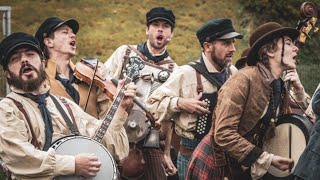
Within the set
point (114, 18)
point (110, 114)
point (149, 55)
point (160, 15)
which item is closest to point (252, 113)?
point (110, 114)

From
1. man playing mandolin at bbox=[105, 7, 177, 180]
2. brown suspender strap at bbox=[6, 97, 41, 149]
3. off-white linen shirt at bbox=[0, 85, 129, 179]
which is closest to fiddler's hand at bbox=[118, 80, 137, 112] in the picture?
off-white linen shirt at bbox=[0, 85, 129, 179]

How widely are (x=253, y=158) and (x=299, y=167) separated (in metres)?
0.36

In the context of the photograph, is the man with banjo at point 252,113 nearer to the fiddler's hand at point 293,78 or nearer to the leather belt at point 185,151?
the fiddler's hand at point 293,78

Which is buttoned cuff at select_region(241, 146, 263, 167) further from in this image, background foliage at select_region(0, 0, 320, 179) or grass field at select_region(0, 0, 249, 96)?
grass field at select_region(0, 0, 249, 96)

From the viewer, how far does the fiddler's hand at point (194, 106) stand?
7219 mm

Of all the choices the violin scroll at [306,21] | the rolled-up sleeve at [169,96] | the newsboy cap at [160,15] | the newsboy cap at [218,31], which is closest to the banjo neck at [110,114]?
the rolled-up sleeve at [169,96]

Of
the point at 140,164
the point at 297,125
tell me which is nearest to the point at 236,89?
the point at 297,125

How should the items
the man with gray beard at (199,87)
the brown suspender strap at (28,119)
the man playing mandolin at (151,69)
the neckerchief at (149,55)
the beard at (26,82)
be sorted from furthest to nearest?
the neckerchief at (149,55), the man playing mandolin at (151,69), the man with gray beard at (199,87), the beard at (26,82), the brown suspender strap at (28,119)

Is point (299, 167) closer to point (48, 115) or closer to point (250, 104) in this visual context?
point (250, 104)

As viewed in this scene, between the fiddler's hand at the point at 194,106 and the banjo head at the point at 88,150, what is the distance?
118 centimetres

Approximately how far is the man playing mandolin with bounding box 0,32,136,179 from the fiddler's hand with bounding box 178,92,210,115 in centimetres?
84

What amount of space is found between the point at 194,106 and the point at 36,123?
5.22ft

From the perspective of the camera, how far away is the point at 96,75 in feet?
25.2

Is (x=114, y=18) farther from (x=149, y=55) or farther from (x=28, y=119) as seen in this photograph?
(x=28, y=119)
